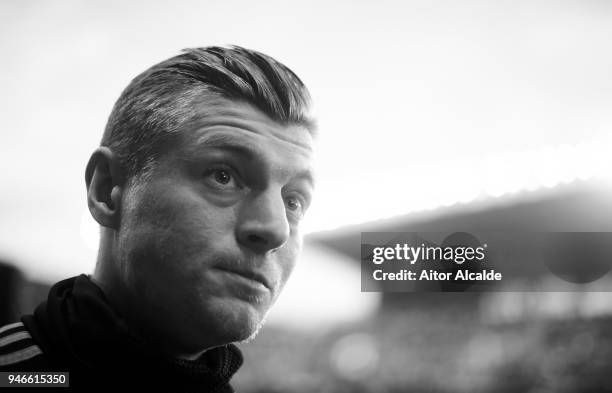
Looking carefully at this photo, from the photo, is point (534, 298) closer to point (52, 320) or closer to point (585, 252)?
point (585, 252)

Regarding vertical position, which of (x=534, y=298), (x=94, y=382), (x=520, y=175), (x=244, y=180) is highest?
(x=520, y=175)

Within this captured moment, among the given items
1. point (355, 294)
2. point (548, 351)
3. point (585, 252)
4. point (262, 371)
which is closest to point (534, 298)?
point (548, 351)

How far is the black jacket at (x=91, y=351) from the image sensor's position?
0.66 metres

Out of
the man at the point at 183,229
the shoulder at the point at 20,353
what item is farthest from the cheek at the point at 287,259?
the shoulder at the point at 20,353

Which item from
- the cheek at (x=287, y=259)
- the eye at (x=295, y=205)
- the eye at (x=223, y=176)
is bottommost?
the cheek at (x=287, y=259)

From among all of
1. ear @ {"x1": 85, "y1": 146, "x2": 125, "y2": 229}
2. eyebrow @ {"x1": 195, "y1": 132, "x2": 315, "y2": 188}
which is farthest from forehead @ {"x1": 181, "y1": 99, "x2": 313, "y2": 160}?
ear @ {"x1": 85, "y1": 146, "x2": 125, "y2": 229}

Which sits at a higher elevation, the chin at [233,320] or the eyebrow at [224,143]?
the eyebrow at [224,143]

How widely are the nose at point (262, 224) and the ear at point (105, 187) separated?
17cm

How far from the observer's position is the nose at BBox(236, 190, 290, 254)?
65 cm

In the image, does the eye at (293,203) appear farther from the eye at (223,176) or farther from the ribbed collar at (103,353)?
the ribbed collar at (103,353)

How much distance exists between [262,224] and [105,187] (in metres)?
0.23

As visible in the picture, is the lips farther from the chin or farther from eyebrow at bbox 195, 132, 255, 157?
eyebrow at bbox 195, 132, 255, 157

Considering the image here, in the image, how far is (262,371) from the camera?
294 inches

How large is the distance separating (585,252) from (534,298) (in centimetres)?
88
